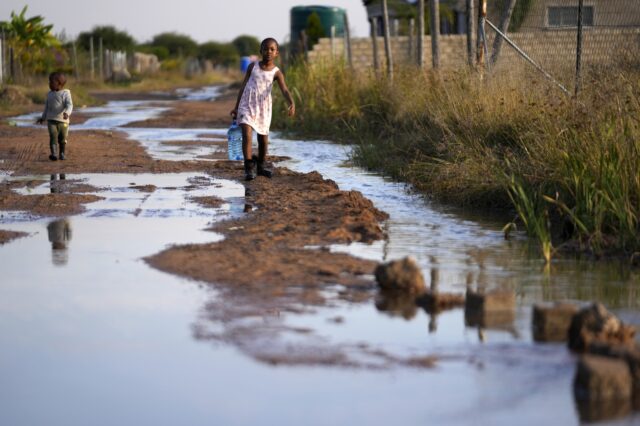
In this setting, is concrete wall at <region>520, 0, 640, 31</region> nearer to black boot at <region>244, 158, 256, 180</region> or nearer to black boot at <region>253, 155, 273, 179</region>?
black boot at <region>253, 155, 273, 179</region>

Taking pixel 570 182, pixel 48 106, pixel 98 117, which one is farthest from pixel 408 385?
pixel 98 117

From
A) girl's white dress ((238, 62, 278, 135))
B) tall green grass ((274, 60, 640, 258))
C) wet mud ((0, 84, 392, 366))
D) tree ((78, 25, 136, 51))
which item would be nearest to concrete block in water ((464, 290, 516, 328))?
wet mud ((0, 84, 392, 366))

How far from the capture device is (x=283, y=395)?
4.96 metres

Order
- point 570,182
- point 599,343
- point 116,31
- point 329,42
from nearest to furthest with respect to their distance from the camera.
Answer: point 599,343 < point 570,182 < point 329,42 < point 116,31

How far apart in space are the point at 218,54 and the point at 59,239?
94.0 metres

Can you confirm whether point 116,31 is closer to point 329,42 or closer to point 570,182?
point 329,42

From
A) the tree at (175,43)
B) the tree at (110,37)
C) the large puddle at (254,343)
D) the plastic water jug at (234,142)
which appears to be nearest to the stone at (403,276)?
the large puddle at (254,343)

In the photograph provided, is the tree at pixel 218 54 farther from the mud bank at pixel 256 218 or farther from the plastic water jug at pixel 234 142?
the plastic water jug at pixel 234 142

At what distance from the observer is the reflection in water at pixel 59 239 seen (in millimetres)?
8127

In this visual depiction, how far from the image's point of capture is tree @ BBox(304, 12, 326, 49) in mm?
40875

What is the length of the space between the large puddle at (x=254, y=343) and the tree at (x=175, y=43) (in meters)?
92.6

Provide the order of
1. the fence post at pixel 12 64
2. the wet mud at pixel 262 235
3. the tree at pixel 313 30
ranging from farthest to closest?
the fence post at pixel 12 64
the tree at pixel 313 30
the wet mud at pixel 262 235

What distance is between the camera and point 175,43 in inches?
4013

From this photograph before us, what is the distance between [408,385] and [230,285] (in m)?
2.26
